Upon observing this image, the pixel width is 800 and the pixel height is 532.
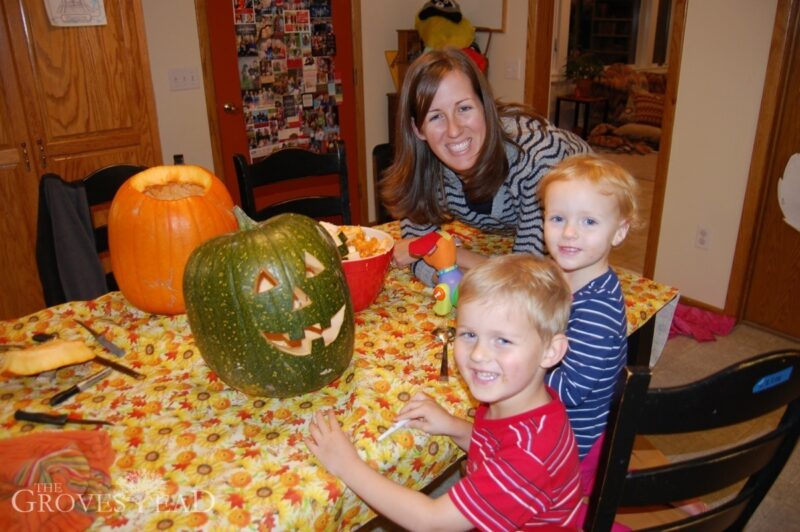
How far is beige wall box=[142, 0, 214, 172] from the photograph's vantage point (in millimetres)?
3137

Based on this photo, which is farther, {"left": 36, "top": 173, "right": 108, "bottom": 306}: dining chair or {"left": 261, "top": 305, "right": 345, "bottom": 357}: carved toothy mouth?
{"left": 36, "top": 173, "right": 108, "bottom": 306}: dining chair

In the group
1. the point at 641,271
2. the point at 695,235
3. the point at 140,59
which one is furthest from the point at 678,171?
the point at 140,59

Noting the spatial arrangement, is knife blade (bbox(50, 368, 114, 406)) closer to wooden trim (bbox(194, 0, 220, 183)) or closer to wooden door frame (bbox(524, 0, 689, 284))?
wooden trim (bbox(194, 0, 220, 183))

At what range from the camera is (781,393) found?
0.78 m

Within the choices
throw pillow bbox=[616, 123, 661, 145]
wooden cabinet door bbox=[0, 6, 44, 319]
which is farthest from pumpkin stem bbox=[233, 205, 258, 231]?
throw pillow bbox=[616, 123, 661, 145]

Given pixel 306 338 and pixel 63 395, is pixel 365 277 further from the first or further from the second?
pixel 63 395

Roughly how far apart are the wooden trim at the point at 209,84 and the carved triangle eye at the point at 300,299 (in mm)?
2811

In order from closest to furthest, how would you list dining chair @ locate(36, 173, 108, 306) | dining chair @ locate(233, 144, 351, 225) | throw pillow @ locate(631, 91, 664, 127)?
dining chair @ locate(36, 173, 108, 306) → dining chair @ locate(233, 144, 351, 225) → throw pillow @ locate(631, 91, 664, 127)

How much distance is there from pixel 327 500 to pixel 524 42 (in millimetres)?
3676

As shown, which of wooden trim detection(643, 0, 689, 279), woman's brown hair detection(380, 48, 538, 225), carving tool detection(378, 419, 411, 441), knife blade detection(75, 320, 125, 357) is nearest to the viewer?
carving tool detection(378, 419, 411, 441)

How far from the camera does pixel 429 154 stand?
1.66 m

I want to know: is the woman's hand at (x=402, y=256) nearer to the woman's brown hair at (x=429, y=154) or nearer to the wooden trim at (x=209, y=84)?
the woman's brown hair at (x=429, y=154)

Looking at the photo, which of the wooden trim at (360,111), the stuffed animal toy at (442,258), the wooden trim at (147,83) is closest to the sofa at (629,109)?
the wooden trim at (360,111)

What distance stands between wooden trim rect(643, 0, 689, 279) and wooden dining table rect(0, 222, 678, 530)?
203cm
